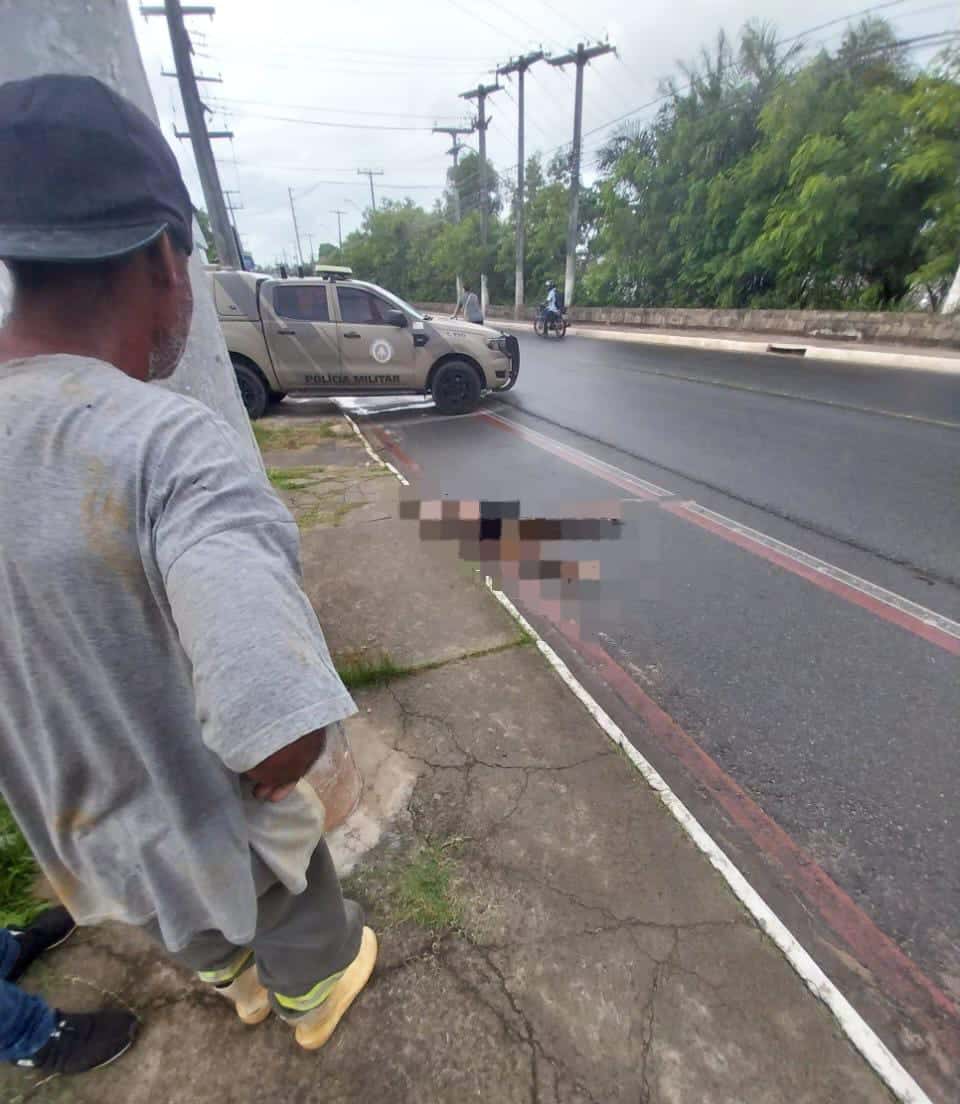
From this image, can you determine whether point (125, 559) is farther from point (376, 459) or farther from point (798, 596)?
point (376, 459)

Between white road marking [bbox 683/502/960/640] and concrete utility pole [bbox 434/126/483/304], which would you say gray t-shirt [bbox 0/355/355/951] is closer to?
white road marking [bbox 683/502/960/640]

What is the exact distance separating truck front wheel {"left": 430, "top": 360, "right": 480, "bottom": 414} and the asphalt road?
294 mm

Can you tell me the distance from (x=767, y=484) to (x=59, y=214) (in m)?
5.22

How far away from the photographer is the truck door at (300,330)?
24.5ft

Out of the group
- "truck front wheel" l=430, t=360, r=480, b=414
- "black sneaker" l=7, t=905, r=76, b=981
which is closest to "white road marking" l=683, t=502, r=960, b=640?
"black sneaker" l=7, t=905, r=76, b=981

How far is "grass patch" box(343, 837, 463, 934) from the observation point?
1687 millimetres

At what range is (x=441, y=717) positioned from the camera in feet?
8.06

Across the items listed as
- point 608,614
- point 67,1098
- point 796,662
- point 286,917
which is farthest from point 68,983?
point 796,662

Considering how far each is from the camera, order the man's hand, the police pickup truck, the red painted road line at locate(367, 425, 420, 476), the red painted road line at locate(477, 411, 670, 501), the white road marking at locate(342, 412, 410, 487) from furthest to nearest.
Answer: the police pickup truck < the red painted road line at locate(367, 425, 420, 476) < the white road marking at locate(342, 412, 410, 487) < the red painted road line at locate(477, 411, 670, 501) < the man's hand

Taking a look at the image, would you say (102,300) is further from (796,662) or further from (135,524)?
(796,662)

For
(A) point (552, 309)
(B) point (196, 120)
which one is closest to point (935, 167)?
(A) point (552, 309)

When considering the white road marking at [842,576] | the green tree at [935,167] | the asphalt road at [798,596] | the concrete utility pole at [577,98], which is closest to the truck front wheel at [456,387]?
the asphalt road at [798,596]

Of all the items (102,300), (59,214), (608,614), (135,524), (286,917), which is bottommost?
(608,614)

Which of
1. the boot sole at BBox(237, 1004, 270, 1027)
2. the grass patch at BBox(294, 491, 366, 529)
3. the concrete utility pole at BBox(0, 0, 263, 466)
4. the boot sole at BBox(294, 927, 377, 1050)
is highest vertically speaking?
the concrete utility pole at BBox(0, 0, 263, 466)
